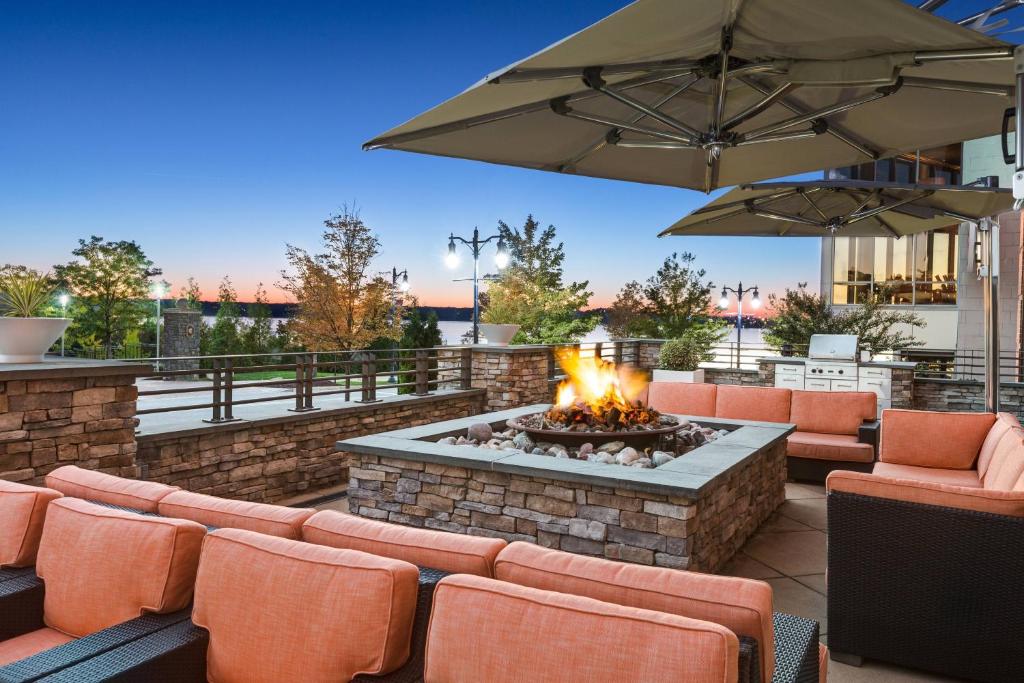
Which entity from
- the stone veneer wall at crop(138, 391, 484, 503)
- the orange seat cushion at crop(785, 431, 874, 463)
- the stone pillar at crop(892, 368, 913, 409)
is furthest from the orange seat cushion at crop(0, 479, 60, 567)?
the stone pillar at crop(892, 368, 913, 409)

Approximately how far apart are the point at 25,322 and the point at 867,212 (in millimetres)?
5907

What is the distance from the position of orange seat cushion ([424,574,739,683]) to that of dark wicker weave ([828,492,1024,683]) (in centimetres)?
185

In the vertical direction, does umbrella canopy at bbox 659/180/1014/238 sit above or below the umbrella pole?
above

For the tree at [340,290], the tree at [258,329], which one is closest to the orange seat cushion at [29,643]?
the tree at [340,290]

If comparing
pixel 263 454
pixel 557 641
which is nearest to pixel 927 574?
pixel 557 641

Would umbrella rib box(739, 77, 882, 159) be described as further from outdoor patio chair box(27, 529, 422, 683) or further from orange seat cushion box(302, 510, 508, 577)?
outdoor patio chair box(27, 529, 422, 683)

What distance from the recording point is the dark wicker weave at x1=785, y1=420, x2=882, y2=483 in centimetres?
564

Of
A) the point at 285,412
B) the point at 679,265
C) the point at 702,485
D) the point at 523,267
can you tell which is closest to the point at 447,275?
the point at 523,267

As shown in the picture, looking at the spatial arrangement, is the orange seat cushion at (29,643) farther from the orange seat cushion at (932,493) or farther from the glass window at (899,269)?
the glass window at (899,269)

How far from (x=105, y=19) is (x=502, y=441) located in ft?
47.7

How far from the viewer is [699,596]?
1455mm

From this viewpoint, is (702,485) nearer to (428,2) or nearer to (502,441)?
(502,441)

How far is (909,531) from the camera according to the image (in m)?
2.68

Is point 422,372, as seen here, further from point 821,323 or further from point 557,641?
point 821,323
